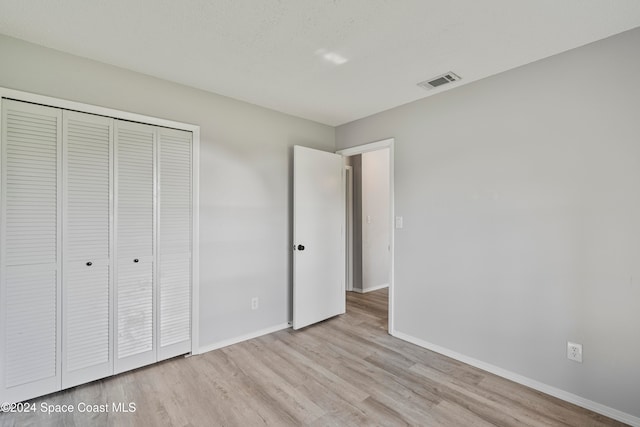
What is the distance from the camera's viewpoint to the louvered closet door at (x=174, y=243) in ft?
8.01

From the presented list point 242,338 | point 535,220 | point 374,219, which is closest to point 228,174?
point 242,338

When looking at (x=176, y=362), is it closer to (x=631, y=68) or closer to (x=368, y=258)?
(x=368, y=258)

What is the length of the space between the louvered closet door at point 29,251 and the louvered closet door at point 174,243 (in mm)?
660

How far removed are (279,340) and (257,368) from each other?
0.54m

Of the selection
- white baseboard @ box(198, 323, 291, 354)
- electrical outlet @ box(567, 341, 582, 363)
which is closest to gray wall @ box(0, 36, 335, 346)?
white baseboard @ box(198, 323, 291, 354)

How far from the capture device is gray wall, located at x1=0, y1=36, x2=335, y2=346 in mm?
2109

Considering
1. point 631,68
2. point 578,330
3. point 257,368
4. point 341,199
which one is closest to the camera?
point 631,68

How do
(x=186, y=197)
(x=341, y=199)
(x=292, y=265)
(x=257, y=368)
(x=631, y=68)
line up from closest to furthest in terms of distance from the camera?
(x=631, y=68) < (x=257, y=368) < (x=186, y=197) < (x=292, y=265) < (x=341, y=199)

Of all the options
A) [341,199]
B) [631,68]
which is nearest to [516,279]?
[631,68]

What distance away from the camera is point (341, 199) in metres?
3.68

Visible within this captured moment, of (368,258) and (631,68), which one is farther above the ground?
(631,68)

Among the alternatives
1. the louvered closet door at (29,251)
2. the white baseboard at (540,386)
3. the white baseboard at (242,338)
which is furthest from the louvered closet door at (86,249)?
the white baseboard at (540,386)

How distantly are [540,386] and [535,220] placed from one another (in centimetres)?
123

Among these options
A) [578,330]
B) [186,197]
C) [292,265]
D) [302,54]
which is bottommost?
[578,330]
